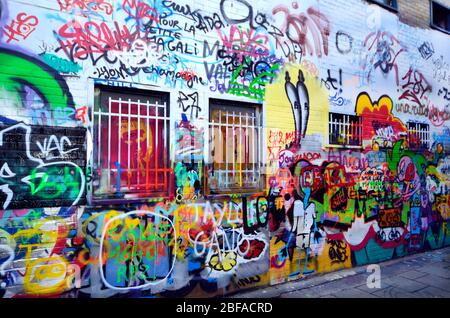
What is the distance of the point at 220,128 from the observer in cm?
490

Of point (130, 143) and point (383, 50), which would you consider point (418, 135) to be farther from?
point (130, 143)

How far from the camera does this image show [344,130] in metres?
6.16

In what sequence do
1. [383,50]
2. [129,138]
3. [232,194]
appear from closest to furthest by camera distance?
[129,138] < [232,194] < [383,50]

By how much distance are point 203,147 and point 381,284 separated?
387 cm

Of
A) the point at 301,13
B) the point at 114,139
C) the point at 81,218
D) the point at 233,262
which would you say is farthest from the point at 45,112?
the point at 301,13

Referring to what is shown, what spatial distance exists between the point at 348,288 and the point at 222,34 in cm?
458

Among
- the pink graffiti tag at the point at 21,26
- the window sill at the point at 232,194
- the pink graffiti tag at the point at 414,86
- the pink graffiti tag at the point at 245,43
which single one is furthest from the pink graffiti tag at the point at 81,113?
the pink graffiti tag at the point at 414,86

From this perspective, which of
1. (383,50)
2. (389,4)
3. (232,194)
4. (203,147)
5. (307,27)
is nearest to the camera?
(203,147)

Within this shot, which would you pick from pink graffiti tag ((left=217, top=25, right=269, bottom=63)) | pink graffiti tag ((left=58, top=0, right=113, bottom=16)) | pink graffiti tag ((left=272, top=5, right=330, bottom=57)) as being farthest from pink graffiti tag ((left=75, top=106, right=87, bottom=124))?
pink graffiti tag ((left=272, top=5, right=330, bottom=57))

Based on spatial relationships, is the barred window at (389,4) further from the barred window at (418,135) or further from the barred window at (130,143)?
the barred window at (130,143)

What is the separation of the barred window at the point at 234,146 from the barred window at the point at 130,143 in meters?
0.79

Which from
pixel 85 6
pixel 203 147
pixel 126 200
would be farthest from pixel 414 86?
pixel 85 6

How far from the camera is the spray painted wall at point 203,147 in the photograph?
3521 mm
